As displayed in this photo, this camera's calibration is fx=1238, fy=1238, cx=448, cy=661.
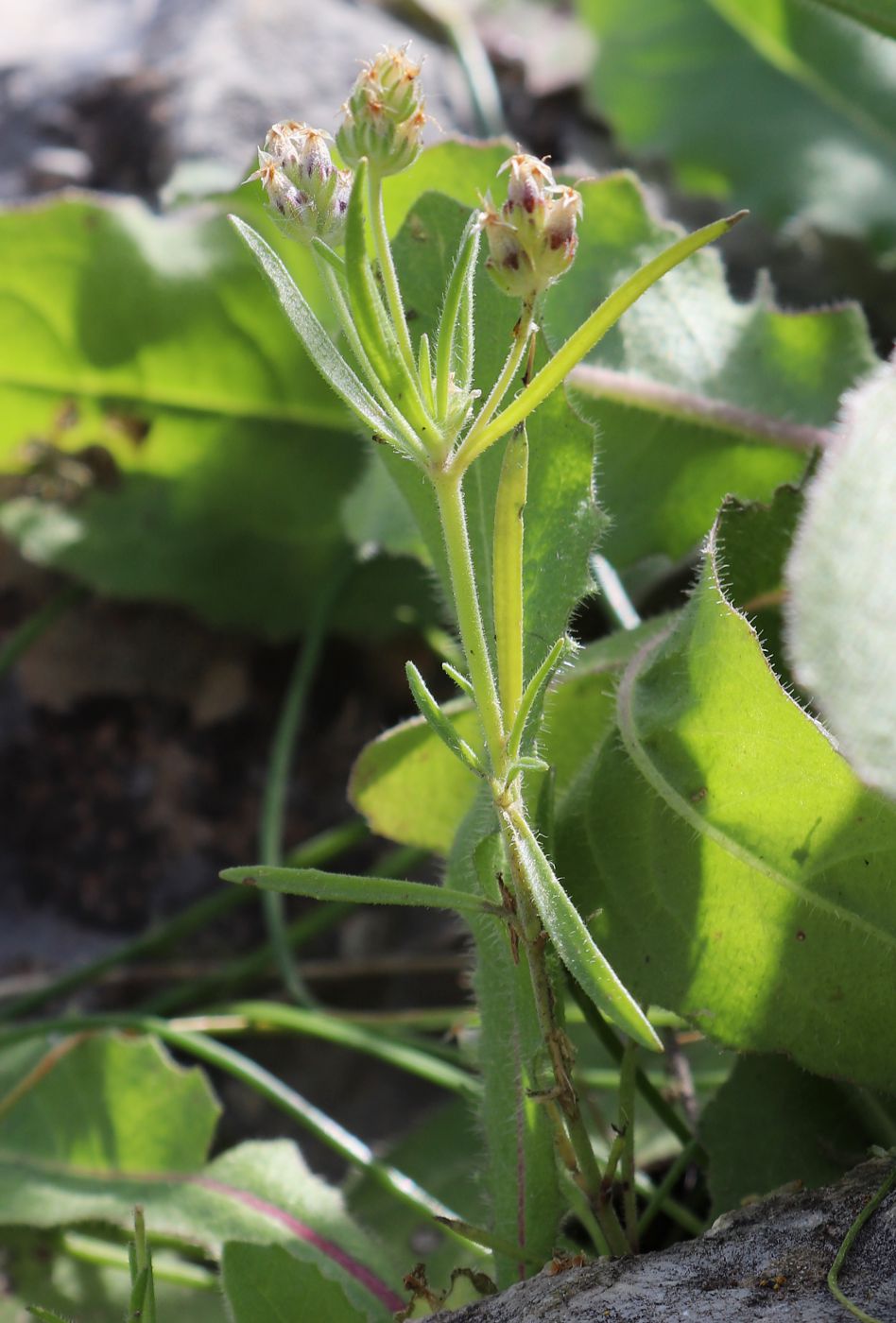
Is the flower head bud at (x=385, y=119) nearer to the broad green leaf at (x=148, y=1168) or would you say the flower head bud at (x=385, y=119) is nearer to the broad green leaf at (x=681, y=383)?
→ the broad green leaf at (x=681, y=383)

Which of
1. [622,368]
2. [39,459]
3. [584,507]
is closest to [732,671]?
[584,507]

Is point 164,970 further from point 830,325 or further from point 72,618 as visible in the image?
point 830,325

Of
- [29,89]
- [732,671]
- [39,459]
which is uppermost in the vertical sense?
[29,89]

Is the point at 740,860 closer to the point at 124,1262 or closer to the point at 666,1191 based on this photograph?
the point at 666,1191

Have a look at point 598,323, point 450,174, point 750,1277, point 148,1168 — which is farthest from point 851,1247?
point 450,174

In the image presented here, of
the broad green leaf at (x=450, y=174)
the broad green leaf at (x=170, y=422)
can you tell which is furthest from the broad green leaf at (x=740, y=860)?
the broad green leaf at (x=170, y=422)

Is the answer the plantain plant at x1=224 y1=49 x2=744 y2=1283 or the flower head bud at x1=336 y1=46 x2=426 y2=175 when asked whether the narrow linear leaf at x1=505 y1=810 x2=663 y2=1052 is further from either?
the flower head bud at x1=336 y1=46 x2=426 y2=175
